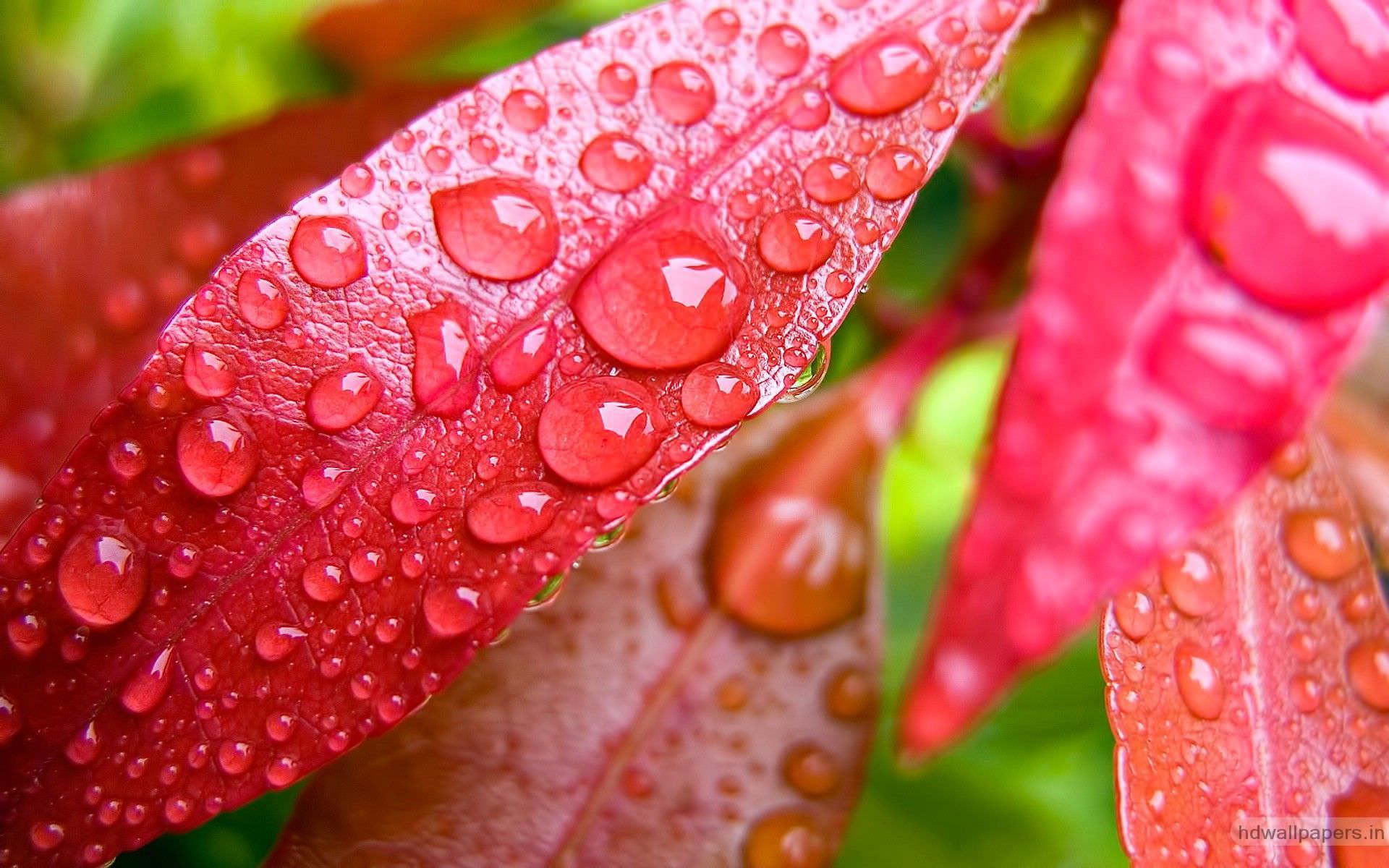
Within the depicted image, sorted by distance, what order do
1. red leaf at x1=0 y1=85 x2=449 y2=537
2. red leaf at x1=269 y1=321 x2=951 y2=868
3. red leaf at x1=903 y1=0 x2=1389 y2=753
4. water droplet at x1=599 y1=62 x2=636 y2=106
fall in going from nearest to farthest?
red leaf at x1=903 y1=0 x2=1389 y2=753 → water droplet at x1=599 y1=62 x2=636 y2=106 → red leaf at x1=269 y1=321 x2=951 y2=868 → red leaf at x1=0 y1=85 x2=449 y2=537

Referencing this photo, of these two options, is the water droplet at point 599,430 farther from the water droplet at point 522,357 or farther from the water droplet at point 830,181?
the water droplet at point 830,181

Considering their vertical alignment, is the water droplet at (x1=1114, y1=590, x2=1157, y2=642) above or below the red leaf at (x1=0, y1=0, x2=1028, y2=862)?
below

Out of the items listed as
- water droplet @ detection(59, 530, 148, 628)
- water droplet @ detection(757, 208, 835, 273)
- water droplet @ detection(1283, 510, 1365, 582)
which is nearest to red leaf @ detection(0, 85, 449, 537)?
water droplet @ detection(59, 530, 148, 628)

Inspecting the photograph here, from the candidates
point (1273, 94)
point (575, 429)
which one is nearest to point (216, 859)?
point (575, 429)

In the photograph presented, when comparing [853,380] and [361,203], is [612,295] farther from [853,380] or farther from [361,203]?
[853,380]

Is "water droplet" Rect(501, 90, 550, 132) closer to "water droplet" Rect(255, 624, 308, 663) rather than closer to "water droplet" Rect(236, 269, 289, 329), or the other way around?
"water droplet" Rect(236, 269, 289, 329)

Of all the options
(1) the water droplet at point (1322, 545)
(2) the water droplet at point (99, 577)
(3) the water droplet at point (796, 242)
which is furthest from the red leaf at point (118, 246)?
(1) the water droplet at point (1322, 545)

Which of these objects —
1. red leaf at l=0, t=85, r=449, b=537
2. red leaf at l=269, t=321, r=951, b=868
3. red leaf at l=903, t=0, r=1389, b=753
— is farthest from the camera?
red leaf at l=0, t=85, r=449, b=537
